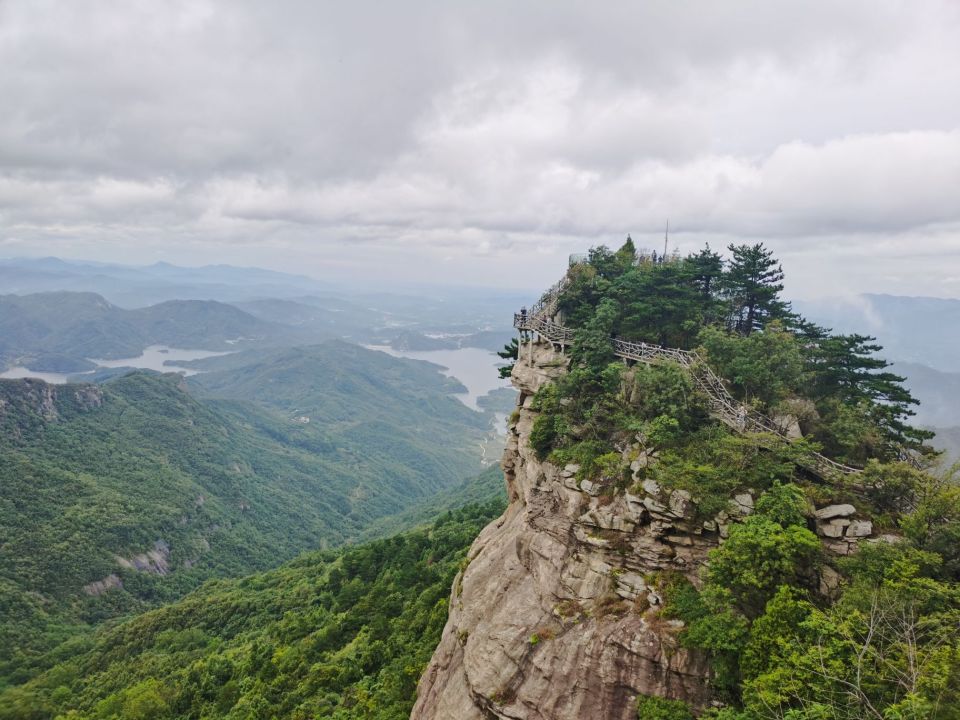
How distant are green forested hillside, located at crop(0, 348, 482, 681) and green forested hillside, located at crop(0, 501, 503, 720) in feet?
57.3

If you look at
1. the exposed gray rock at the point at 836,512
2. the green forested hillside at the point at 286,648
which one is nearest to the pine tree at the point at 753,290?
the exposed gray rock at the point at 836,512

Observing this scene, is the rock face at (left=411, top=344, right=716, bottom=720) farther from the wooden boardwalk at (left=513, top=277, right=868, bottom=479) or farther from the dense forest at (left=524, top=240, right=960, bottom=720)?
the wooden boardwalk at (left=513, top=277, right=868, bottom=479)

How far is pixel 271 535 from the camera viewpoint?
14188cm

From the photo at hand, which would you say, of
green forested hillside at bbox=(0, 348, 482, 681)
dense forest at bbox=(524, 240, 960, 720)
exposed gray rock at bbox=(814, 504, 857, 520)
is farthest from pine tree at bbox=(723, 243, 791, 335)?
green forested hillside at bbox=(0, 348, 482, 681)

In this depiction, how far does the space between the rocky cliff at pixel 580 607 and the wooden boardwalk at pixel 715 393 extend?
Answer: 95.4 inches

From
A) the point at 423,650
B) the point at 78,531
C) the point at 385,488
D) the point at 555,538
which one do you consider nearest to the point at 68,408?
the point at 78,531

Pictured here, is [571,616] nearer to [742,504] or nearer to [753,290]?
[742,504]

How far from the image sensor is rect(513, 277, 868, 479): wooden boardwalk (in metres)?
21.6

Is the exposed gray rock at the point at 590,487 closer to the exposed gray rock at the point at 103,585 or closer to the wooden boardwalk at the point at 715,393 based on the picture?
the wooden boardwalk at the point at 715,393

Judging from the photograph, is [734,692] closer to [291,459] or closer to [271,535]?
[271,535]

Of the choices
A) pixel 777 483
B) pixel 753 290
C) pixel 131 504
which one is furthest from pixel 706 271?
pixel 131 504

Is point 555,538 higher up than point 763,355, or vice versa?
point 763,355

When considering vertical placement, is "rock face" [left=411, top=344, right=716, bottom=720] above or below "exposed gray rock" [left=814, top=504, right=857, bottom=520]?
below

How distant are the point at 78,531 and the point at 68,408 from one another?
217ft
